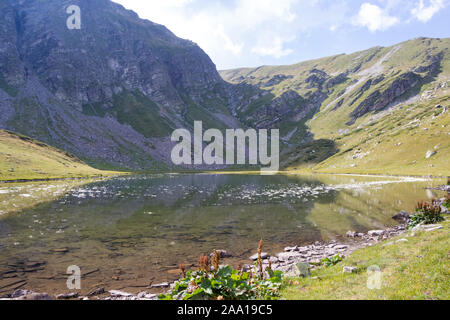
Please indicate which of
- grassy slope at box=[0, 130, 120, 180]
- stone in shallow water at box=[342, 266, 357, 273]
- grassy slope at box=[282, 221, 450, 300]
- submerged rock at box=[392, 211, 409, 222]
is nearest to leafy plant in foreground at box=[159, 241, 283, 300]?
grassy slope at box=[282, 221, 450, 300]

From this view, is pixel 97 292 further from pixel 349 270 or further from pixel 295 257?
pixel 295 257

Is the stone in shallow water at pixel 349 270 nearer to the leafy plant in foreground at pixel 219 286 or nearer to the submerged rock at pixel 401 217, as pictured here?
the leafy plant in foreground at pixel 219 286

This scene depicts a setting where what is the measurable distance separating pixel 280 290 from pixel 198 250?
1265cm

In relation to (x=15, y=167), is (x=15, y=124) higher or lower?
higher

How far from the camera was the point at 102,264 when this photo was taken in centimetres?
1875

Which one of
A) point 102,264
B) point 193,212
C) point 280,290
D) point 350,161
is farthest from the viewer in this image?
point 350,161

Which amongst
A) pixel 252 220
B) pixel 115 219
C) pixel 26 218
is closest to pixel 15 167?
pixel 26 218

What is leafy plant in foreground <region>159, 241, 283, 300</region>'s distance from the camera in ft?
30.5

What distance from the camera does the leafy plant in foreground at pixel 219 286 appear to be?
9.28 m

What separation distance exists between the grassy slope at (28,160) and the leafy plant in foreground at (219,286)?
3982 inches

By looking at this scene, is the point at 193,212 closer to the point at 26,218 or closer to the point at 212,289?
the point at 26,218

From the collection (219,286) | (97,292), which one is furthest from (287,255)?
(97,292)

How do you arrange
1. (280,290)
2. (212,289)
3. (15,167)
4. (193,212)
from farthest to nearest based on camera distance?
→ (15,167)
(193,212)
(280,290)
(212,289)

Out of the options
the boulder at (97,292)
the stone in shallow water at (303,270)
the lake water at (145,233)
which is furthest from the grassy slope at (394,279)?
the boulder at (97,292)
